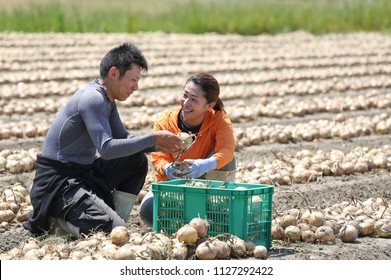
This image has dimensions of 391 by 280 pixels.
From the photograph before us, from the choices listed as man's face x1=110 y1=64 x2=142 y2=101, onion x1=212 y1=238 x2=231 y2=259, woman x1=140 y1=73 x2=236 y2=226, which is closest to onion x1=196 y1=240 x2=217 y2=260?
onion x1=212 y1=238 x2=231 y2=259

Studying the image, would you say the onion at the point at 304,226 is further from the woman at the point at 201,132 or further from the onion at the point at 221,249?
the onion at the point at 221,249

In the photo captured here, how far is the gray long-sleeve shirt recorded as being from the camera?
4496mm

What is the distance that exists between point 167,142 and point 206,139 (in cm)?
56

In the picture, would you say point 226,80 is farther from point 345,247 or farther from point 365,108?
point 345,247

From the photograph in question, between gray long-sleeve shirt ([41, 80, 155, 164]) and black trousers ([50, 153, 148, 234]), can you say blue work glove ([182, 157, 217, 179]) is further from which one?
black trousers ([50, 153, 148, 234])

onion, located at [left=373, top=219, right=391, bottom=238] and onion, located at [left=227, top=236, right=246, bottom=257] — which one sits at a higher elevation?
onion, located at [left=227, top=236, right=246, bottom=257]

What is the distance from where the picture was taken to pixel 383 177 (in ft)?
22.6

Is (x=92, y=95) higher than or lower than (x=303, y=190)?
higher

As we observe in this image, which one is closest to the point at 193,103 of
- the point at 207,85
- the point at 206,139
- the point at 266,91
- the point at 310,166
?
the point at 207,85

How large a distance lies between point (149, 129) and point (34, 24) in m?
11.7

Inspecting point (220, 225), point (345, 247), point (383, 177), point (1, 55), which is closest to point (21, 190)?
point (220, 225)

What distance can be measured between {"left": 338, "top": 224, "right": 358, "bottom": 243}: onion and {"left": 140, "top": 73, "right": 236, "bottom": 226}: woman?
76 cm

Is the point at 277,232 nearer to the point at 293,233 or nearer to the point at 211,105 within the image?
the point at 293,233

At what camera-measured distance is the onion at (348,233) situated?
4.68 metres
